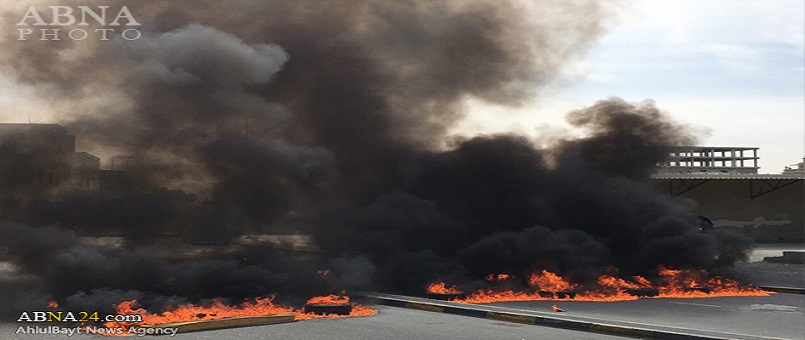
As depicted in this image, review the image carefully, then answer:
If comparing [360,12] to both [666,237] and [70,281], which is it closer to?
[666,237]

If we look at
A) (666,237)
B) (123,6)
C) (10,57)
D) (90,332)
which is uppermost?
(123,6)

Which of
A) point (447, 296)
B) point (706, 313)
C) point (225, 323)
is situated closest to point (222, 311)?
point (225, 323)

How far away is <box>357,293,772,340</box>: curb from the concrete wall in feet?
78.1

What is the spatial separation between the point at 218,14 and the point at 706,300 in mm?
12192

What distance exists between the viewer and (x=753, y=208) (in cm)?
3703

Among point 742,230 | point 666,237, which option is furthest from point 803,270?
point 742,230

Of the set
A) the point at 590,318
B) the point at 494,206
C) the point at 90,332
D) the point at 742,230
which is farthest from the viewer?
the point at 742,230

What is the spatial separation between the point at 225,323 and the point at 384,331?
88.5 inches

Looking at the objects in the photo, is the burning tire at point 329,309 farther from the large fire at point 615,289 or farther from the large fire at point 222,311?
the large fire at point 615,289

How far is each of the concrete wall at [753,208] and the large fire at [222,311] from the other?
25.2m

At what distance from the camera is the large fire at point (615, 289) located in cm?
1567

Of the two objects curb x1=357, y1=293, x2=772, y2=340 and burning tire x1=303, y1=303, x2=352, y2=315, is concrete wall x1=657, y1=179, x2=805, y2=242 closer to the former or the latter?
curb x1=357, y1=293, x2=772, y2=340

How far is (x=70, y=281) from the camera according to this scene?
12711mm

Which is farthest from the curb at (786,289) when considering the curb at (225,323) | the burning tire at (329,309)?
the curb at (225,323)
